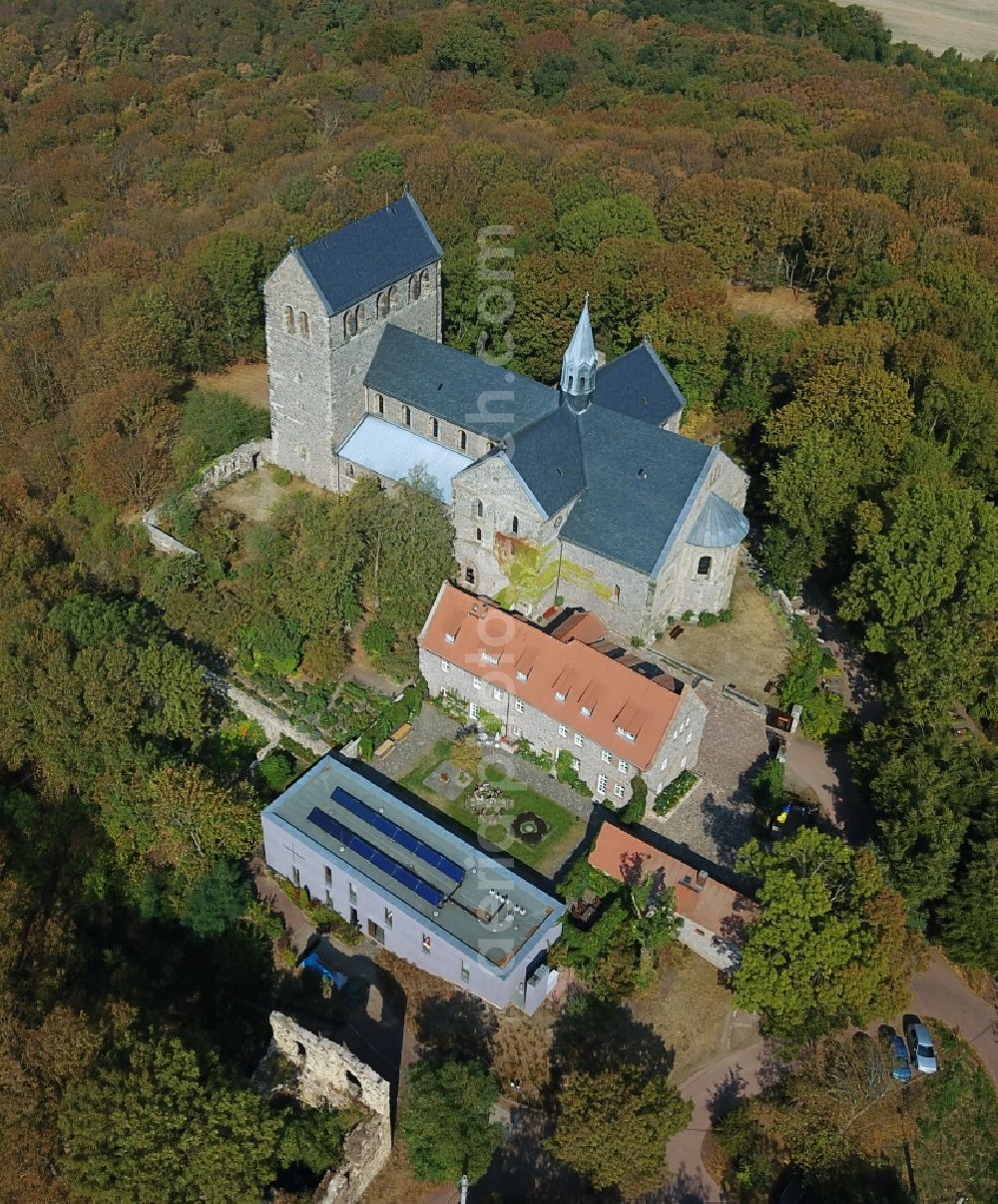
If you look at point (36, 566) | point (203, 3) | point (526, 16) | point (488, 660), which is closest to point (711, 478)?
point (488, 660)

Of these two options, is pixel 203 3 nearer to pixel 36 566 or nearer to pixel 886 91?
pixel 886 91

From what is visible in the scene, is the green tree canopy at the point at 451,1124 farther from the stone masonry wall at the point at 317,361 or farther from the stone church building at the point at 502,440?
the stone masonry wall at the point at 317,361

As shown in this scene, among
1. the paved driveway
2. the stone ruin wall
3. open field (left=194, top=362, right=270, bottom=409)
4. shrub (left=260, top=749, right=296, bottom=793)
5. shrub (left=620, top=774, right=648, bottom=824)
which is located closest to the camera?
the stone ruin wall

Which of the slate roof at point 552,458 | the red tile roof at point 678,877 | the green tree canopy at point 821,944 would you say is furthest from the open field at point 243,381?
the green tree canopy at point 821,944

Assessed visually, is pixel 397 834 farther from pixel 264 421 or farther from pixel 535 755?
pixel 264 421

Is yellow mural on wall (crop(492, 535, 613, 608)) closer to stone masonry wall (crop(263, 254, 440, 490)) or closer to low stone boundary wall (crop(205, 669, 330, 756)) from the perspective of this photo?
low stone boundary wall (crop(205, 669, 330, 756))

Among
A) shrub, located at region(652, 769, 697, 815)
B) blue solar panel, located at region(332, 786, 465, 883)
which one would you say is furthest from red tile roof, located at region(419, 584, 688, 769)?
blue solar panel, located at region(332, 786, 465, 883)
